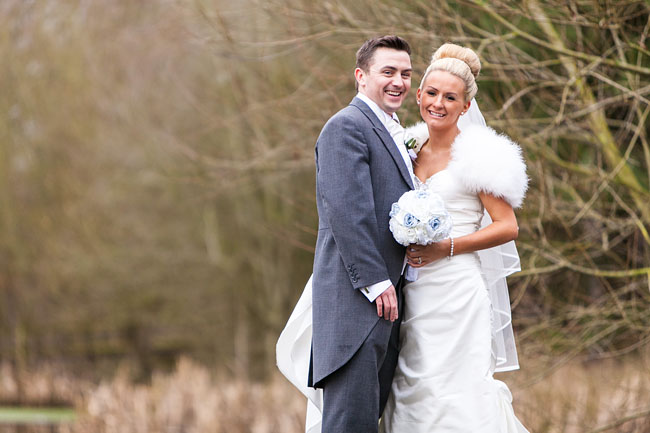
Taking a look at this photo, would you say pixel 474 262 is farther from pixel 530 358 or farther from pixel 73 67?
pixel 73 67

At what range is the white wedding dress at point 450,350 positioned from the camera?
2.95 meters

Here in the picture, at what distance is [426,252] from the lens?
2.99 meters

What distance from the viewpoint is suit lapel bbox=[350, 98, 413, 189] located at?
9.94 ft

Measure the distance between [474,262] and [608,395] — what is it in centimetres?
388

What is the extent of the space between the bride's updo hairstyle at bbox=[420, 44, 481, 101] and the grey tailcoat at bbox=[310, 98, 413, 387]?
0.31 meters

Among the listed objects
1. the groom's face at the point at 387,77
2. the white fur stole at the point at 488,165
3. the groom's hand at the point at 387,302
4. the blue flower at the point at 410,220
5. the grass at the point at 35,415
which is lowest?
the grass at the point at 35,415

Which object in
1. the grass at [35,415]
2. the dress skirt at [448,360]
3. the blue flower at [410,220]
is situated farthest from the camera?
the grass at [35,415]

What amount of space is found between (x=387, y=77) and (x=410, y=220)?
22.4 inches

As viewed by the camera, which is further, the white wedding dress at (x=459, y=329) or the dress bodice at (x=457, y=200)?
the dress bodice at (x=457, y=200)

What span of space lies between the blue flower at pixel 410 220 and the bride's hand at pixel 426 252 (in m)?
0.19

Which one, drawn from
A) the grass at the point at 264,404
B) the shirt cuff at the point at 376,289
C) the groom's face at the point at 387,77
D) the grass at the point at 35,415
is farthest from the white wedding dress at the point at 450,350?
Result: the grass at the point at 35,415

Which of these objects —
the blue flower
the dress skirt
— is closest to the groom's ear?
the blue flower

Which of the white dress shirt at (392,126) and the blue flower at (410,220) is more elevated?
the white dress shirt at (392,126)

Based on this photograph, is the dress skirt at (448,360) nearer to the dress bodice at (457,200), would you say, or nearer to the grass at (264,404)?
the dress bodice at (457,200)
